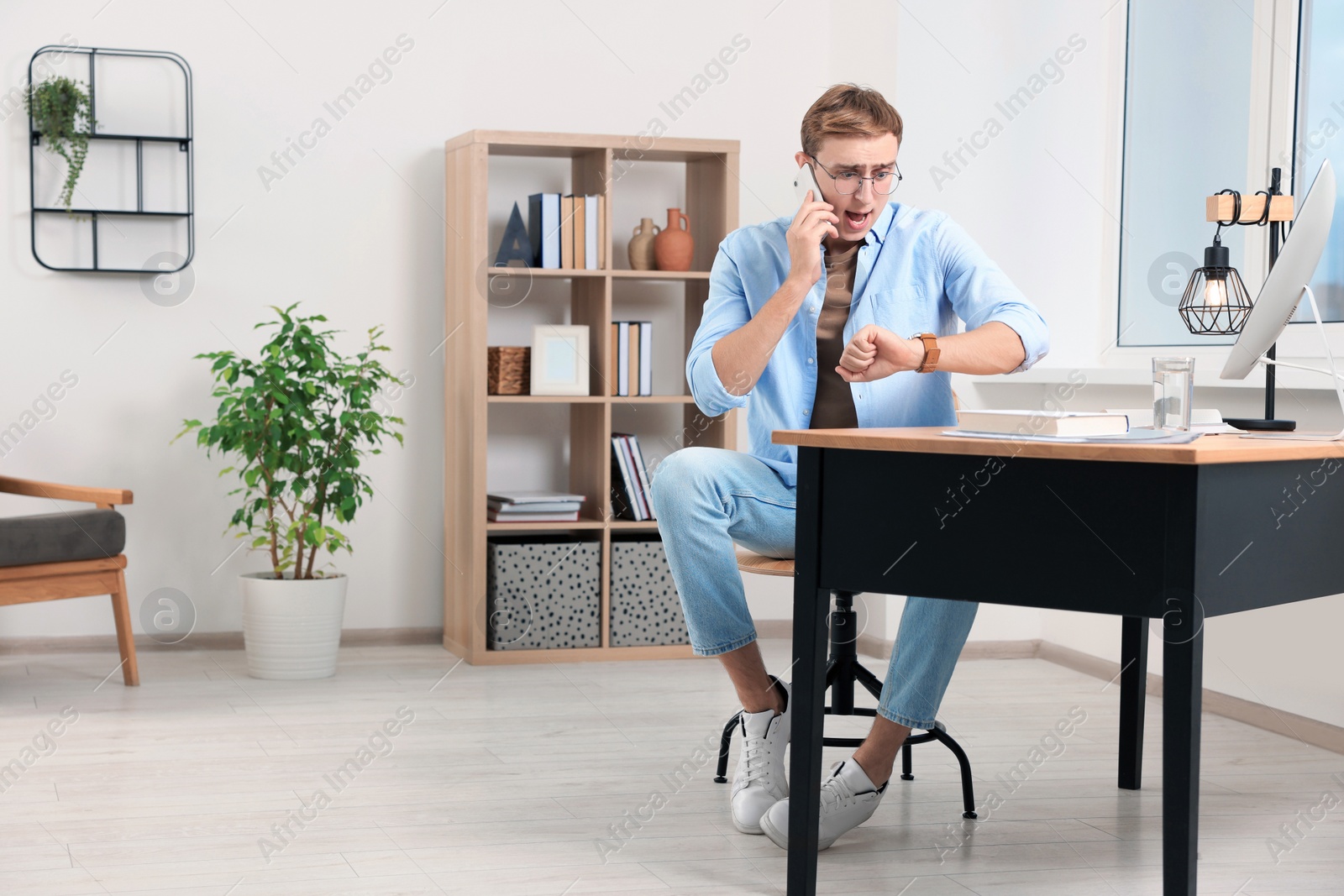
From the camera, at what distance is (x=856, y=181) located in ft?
7.00

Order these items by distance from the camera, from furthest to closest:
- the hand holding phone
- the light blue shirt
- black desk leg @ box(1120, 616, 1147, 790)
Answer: black desk leg @ box(1120, 616, 1147, 790), the light blue shirt, the hand holding phone

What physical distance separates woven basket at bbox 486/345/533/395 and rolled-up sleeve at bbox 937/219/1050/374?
1751mm

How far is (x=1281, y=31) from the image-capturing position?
3266 mm

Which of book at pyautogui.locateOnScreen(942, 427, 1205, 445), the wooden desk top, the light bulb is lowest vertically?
the wooden desk top

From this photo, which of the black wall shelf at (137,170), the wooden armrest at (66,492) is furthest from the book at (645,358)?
the wooden armrest at (66,492)

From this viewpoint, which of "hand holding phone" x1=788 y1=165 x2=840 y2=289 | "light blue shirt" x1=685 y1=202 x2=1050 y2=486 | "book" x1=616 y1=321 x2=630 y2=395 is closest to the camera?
"hand holding phone" x1=788 y1=165 x2=840 y2=289

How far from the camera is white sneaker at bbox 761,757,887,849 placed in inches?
84.0

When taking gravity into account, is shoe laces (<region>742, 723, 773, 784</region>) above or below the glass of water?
below

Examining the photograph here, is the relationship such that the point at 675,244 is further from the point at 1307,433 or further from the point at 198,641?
the point at 1307,433

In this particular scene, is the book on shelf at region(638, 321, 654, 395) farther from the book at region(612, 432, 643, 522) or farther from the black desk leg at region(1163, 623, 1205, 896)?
the black desk leg at region(1163, 623, 1205, 896)

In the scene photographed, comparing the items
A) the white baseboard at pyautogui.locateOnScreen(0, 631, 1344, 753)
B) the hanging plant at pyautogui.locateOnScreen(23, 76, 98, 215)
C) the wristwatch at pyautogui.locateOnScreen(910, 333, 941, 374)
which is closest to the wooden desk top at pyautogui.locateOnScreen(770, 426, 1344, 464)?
the wristwatch at pyautogui.locateOnScreen(910, 333, 941, 374)

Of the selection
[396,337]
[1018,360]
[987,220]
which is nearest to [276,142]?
[396,337]

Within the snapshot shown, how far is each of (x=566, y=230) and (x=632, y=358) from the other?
0.40 metres

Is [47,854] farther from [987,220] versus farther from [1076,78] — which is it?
[1076,78]
